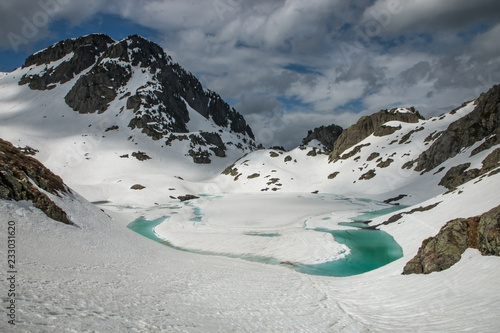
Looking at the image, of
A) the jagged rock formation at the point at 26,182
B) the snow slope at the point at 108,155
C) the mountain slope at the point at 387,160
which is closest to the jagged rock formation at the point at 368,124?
the mountain slope at the point at 387,160

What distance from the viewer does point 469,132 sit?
8475 cm

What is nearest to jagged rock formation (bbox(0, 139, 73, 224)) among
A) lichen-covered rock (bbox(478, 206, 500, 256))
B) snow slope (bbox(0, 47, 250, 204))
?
lichen-covered rock (bbox(478, 206, 500, 256))

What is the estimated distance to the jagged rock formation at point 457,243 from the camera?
16.2 meters

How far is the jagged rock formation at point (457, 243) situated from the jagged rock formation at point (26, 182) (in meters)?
27.5

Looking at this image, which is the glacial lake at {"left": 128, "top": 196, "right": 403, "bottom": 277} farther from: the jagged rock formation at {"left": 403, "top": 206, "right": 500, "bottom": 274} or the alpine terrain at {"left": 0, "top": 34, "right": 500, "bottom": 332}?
the jagged rock formation at {"left": 403, "top": 206, "right": 500, "bottom": 274}

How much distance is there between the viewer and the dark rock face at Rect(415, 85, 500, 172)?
80.7 metres

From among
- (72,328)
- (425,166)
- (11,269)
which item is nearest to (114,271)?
(11,269)

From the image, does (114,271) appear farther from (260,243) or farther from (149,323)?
(260,243)

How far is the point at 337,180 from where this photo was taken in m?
117

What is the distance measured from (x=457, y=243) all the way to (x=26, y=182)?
103 ft

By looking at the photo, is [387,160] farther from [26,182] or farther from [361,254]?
[26,182]

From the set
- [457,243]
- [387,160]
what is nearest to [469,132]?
[387,160]

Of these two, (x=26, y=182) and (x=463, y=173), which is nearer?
(x=26, y=182)

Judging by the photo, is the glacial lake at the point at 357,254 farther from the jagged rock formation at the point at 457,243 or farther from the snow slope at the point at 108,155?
the snow slope at the point at 108,155
